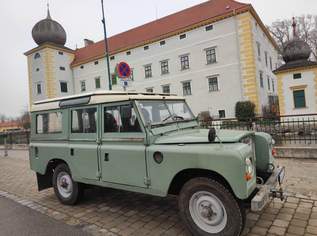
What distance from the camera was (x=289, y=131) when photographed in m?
8.88

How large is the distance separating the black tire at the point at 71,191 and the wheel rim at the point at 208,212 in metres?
2.78

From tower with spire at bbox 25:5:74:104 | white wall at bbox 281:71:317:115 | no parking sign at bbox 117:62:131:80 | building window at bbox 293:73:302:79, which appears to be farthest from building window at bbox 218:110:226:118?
tower with spire at bbox 25:5:74:104

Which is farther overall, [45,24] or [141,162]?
[45,24]

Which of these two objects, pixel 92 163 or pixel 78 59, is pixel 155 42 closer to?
pixel 78 59

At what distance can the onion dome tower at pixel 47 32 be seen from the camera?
36281mm

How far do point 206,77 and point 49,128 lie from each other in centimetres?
2216

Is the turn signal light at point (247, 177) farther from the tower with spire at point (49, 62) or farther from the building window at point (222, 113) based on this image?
the tower with spire at point (49, 62)

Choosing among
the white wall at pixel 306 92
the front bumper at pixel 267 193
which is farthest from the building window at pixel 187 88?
the front bumper at pixel 267 193

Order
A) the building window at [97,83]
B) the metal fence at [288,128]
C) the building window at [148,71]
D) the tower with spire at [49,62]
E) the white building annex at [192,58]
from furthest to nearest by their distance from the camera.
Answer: the tower with spire at [49,62]
the building window at [97,83]
the building window at [148,71]
the white building annex at [192,58]
the metal fence at [288,128]

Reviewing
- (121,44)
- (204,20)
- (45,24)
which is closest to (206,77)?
(204,20)

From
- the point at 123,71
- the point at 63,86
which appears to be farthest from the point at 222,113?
the point at 63,86

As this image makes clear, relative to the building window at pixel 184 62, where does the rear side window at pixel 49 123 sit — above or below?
below

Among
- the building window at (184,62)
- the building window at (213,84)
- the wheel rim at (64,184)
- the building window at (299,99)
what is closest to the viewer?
the wheel rim at (64,184)

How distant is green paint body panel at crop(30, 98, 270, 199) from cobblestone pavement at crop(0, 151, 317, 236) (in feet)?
2.08
